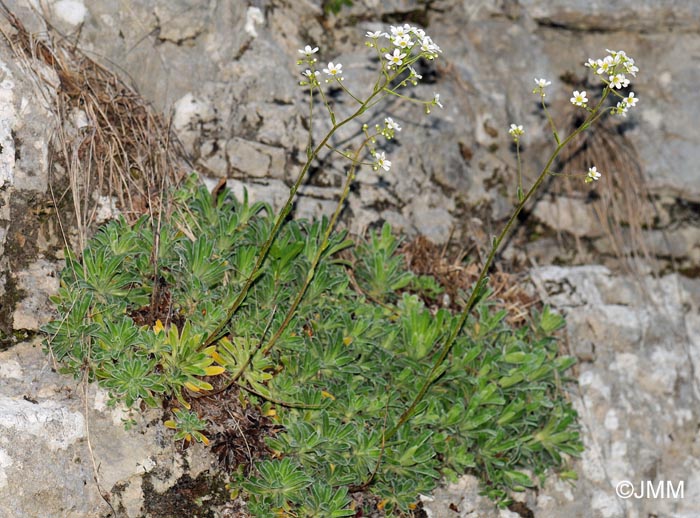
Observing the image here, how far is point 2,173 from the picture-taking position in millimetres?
3773

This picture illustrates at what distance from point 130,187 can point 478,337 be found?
209cm

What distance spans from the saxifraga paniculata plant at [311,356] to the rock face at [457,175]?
201 mm

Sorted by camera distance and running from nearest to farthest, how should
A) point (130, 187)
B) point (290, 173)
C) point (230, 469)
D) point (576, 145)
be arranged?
point (230, 469) → point (130, 187) → point (290, 173) → point (576, 145)

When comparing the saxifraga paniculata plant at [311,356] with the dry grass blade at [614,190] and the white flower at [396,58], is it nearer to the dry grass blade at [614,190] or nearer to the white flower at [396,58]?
the white flower at [396,58]

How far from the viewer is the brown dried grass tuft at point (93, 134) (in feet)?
13.1

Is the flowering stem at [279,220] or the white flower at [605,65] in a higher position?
the white flower at [605,65]

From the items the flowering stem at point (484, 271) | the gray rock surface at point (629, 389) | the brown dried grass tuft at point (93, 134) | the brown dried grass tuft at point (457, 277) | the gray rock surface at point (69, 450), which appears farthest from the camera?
the brown dried grass tuft at point (457, 277)

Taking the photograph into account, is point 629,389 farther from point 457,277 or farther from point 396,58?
point 396,58

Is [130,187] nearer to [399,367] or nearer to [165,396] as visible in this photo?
[165,396]

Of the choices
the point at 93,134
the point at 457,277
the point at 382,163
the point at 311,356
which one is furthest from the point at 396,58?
the point at 457,277

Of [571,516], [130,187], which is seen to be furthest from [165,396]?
[571,516]

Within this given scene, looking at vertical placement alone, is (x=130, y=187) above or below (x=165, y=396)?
above

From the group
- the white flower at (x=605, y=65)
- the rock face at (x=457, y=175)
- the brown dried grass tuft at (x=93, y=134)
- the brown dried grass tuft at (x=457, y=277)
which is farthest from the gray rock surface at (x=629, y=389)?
the brown dried grass tuft at (x=93, y=134)

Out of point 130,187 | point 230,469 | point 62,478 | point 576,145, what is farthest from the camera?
point 576,145
